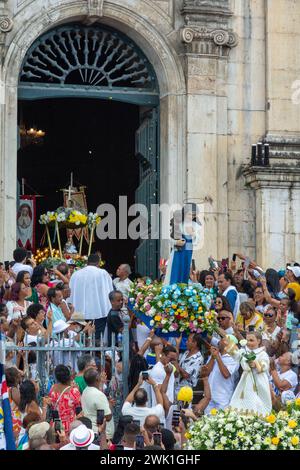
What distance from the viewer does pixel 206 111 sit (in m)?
23.2

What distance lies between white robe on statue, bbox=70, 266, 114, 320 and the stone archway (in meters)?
3.47

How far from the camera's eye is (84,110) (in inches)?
1200

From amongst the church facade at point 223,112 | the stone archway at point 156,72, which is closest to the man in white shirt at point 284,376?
the church facade at point 223,112

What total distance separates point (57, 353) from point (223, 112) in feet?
26.9

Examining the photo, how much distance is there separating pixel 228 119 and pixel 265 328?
607cm

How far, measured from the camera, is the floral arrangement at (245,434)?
13.2 metres

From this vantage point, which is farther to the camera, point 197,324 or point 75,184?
point 75,184

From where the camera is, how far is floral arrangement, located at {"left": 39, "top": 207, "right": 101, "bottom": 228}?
23203 mm

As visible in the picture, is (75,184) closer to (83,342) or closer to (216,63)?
(216,63)

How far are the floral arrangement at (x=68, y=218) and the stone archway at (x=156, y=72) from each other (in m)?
0.89

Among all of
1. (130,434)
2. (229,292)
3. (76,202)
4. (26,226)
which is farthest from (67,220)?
(130,434)
